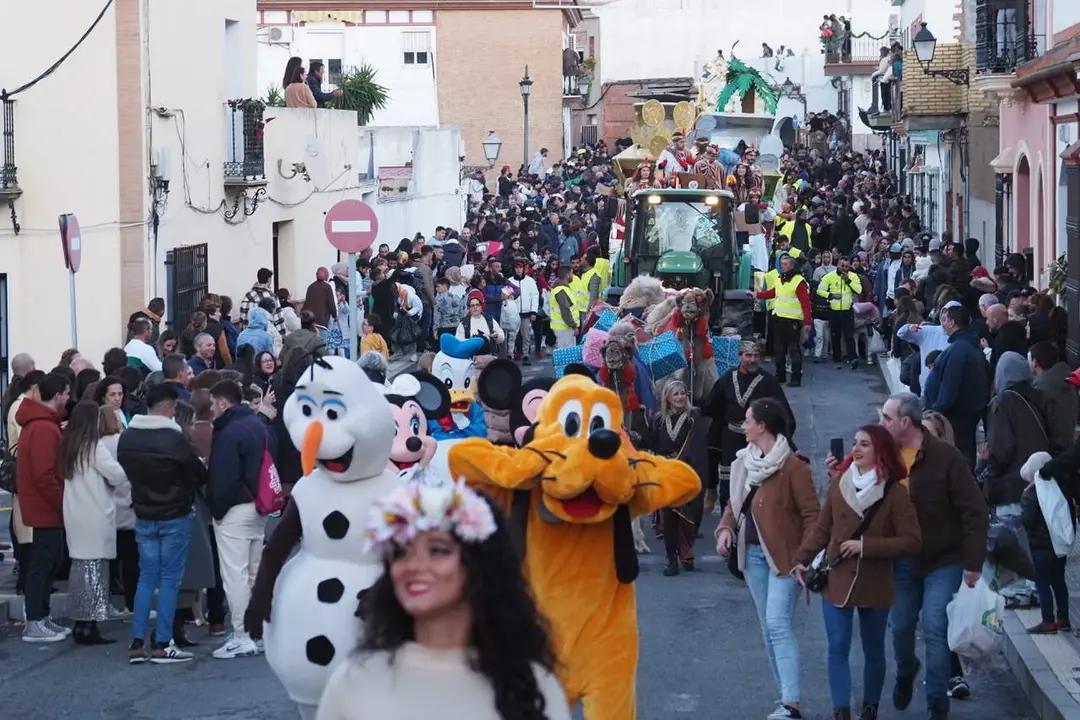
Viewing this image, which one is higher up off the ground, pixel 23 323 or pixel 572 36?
pixel 572 36

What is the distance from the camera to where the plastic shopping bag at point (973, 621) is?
8938 mm

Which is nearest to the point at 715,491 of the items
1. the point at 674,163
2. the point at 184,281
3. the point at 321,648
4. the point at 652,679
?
the point at 652,679

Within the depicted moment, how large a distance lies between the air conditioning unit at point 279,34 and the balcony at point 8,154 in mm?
28855

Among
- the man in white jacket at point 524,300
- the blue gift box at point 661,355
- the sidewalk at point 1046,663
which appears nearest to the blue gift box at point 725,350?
the blue gift box at point 661,355

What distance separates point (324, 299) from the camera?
24031mm

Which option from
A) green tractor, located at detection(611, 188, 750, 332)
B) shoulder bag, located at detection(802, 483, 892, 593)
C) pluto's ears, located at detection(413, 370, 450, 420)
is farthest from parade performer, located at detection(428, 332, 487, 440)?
green tractor, located at detection(611, 188, 750, 332)

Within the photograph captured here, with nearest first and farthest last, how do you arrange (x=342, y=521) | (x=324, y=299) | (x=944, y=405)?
1. (x=342, y=521)
2. (x=944, y=405)
3. (x=324, y=299)

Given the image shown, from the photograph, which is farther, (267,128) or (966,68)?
(966,68)

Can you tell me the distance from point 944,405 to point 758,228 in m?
12.8

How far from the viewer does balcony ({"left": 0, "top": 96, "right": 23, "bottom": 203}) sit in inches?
774

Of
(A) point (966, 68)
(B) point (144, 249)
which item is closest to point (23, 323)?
(B) point (144, 249)

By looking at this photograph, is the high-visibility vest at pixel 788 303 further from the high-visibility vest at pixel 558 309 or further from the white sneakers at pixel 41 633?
the white sneakers at pixel 41 633

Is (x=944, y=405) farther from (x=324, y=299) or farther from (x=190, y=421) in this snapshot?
(x=324, y=299)

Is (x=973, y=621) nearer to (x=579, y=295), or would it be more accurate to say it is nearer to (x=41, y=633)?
(x=41, y=633)
